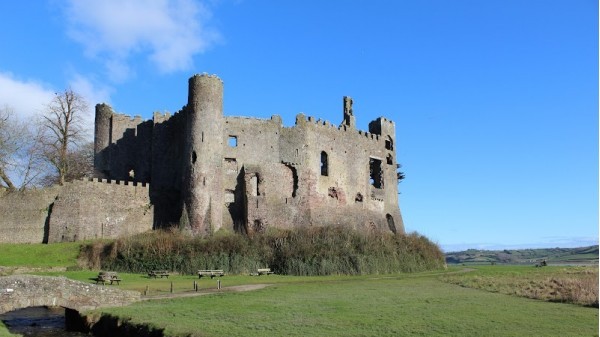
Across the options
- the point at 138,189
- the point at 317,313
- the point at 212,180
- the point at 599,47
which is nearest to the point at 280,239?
the point at 212,180

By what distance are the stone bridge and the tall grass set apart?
497 inches

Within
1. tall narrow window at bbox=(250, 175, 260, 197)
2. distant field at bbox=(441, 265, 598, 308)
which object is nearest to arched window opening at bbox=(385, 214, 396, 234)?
tall narrow window at bbox=(250, 175, 260, 197)

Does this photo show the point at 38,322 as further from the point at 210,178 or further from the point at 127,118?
the point at 127,118

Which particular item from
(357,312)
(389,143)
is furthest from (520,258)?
(357,312)

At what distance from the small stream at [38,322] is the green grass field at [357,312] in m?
1.52

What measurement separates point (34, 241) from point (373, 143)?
3206 centimetres

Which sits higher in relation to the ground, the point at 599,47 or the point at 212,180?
the point at 212,180

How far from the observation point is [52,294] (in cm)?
2217

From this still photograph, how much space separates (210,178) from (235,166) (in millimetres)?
3286

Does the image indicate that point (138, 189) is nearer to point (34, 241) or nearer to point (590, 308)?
point (34, 241)

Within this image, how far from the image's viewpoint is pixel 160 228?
41500 millimetres

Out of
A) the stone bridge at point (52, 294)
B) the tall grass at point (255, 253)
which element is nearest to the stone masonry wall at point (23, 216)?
the tall grass at point (255, 253)

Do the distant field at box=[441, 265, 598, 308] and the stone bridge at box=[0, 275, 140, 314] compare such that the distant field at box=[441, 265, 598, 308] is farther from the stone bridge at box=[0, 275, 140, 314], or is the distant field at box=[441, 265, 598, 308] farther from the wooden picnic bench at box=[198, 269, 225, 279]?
the stone bridge at box=[0, 275, 140, 314]

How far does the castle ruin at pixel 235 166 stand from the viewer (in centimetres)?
4347
